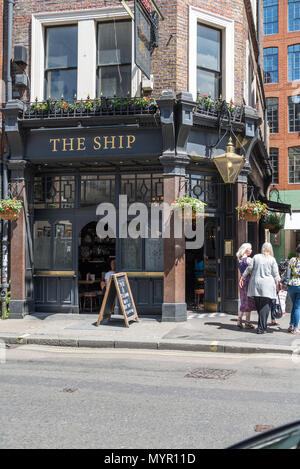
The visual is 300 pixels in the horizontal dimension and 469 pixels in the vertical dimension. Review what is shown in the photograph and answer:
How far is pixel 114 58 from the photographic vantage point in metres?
12.8

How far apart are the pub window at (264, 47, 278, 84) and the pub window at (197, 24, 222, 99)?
23.0 meters

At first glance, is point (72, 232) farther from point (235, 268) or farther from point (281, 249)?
point (281, 249)

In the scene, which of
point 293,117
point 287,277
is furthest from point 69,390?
point 293,117

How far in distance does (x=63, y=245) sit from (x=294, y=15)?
28.1 metres

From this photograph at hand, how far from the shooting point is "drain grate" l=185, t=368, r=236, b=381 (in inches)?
279

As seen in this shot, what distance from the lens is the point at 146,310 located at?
12.7m

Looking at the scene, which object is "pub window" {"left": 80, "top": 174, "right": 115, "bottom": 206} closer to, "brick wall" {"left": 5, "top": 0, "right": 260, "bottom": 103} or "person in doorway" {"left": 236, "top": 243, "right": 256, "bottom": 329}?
"brick wall" {"left": 5, "top": 0, "right": 260, "bottom": 103}

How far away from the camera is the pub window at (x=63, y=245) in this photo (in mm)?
13266

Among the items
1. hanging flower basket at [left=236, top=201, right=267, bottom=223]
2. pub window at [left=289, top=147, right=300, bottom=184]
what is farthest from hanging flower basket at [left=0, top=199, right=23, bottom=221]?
pub window at [left=289, top=147, right=300, bottom=184]

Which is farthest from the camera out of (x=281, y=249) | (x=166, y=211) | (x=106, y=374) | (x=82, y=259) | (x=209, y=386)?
(x=281, y=249)

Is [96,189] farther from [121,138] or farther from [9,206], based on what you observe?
[9,206]

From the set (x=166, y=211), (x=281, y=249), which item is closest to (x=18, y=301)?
(x=166, y=211)

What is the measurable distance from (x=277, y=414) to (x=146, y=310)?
7.59 m

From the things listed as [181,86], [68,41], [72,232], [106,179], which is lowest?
[72,232]
